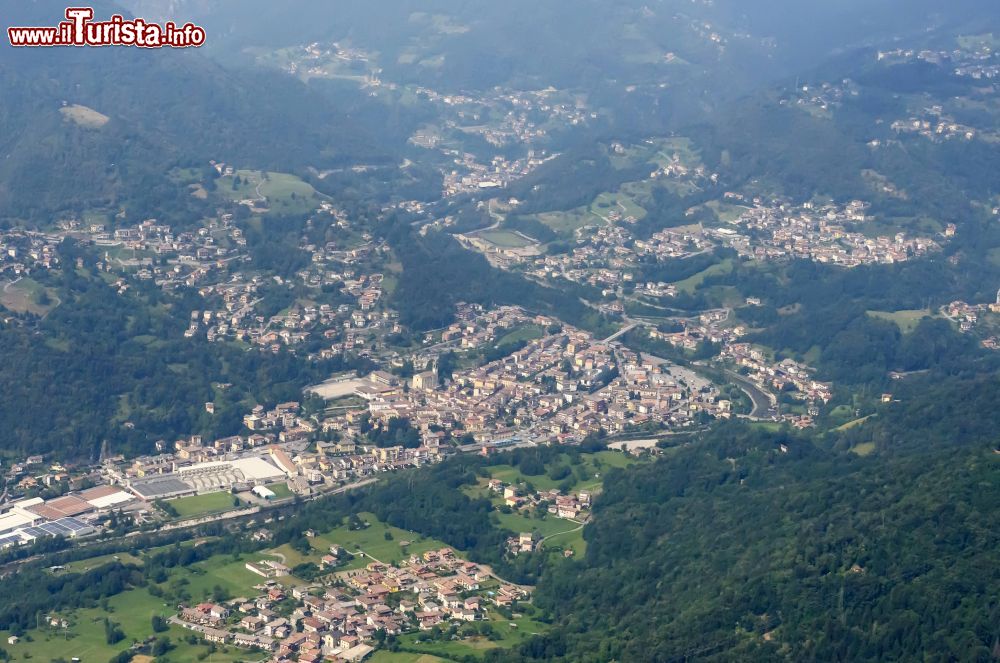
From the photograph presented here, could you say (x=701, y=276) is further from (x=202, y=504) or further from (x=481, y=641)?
(x=481, y=641)

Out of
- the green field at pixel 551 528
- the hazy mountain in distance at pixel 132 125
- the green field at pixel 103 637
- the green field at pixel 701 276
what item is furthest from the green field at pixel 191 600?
the hazy mountain in distance at pixel 132 125

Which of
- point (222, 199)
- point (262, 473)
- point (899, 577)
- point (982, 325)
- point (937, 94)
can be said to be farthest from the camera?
point (937, 94)

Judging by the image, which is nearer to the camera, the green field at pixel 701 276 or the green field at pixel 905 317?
the green field at pixel 905 317

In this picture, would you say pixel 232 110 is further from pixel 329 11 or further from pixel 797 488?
pixel 797 488

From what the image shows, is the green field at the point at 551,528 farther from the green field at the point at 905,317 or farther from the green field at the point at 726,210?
the green field at the point at 726,210

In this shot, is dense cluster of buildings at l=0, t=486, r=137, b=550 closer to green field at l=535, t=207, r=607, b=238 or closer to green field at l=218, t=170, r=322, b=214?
green field at l=218, t=170, r=322, b=214

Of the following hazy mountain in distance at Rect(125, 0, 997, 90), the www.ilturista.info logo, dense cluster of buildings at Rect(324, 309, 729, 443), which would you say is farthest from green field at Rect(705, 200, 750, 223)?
hazy mountain in distance at Rect(125, 0, 997, 90)

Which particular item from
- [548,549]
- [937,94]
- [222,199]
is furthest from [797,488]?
[937,94]
